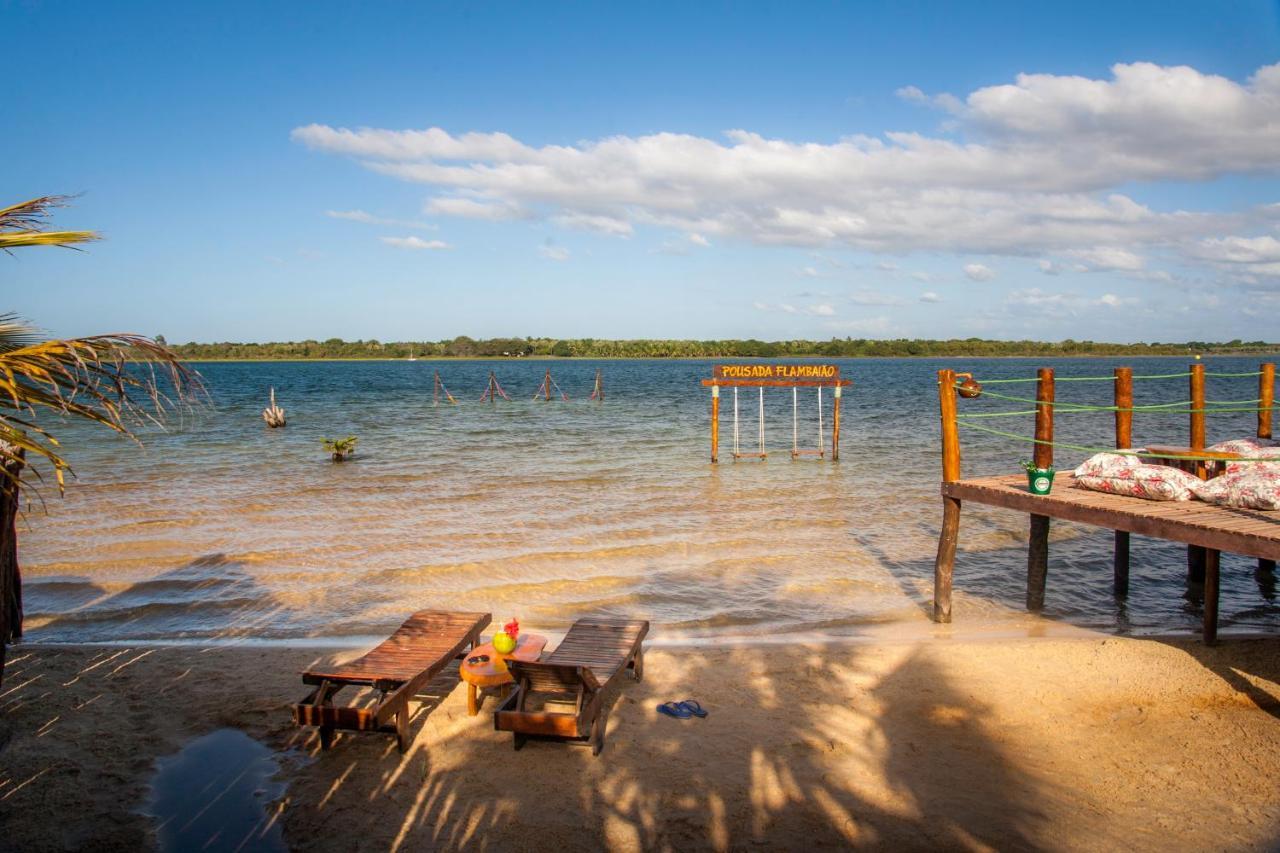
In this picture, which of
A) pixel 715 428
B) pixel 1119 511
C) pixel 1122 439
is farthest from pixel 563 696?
pixel 715 428

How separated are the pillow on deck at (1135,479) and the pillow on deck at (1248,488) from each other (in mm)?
160

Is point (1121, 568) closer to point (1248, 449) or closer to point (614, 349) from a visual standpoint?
point (1248, 449)

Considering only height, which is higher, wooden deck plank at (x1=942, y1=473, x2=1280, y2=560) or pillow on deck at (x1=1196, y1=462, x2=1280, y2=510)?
pillow on deck at (x1=1196, y1=462, x2=1280, y2=510)

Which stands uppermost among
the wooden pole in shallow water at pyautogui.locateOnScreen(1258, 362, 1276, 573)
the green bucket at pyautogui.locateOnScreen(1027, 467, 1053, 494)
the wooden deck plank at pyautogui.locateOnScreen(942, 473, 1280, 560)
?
the wooden pole in shallow water at pyautogui.locateOnScreen(1258, 362, 1276, 573)

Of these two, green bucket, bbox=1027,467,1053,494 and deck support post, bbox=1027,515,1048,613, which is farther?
deck support post, bbox=1027,515,1048,613

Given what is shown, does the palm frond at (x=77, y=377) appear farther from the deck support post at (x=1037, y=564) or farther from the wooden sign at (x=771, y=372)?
the wooden sign at (x=771, y=372)

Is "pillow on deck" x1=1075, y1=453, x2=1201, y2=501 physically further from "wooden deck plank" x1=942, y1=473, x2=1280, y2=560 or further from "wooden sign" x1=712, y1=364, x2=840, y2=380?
"wooden sign" x1=712, y1=364, x2=840, y2=380

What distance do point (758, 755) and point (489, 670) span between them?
2312 millimetres

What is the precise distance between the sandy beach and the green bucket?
5.00ft

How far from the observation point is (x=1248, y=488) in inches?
282

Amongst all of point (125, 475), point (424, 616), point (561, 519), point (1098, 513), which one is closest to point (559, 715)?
point (424, 616)

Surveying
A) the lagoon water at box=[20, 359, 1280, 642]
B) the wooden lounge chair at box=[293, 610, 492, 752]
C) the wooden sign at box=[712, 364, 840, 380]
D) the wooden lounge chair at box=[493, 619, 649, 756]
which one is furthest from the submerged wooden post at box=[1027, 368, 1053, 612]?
the wooden sign at box=[712, 364, 840, 380]

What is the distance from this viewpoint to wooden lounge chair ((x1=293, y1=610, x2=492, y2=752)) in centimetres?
599

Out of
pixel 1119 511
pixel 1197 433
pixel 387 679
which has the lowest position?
pixel 387 679
